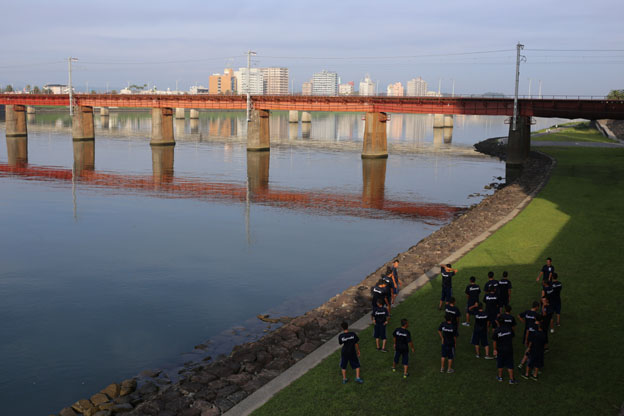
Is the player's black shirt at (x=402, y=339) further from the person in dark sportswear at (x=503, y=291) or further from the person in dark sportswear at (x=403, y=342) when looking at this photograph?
the person in dark sportswear at (x=503, y=291)

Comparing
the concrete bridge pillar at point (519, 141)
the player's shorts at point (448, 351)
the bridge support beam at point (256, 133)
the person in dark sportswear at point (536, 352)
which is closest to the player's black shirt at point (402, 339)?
the player's shorts at point (448, 351)

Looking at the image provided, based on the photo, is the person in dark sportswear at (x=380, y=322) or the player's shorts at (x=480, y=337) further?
the person in dark sportswear at (x=380, y=322)

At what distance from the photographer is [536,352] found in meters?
15.9

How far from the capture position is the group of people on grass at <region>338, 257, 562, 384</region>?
15977 millimetres

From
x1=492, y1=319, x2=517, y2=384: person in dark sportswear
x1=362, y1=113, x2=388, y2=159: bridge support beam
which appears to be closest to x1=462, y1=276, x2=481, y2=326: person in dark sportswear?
x1=492, y1=319, x2=517, y2=384: person in dark sportswear

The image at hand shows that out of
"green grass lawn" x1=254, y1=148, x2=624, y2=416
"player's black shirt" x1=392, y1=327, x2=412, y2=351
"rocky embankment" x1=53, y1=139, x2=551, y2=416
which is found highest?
"player's black shirt" x1=392, y1=327, x2=412, y2=351

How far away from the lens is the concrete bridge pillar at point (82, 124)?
4355 inches

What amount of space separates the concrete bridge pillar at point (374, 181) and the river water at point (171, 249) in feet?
0.67

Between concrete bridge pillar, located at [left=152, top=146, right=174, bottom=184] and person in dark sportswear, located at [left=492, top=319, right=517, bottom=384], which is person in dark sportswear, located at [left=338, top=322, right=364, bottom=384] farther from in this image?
concrete bridge pillar, located at [left=152, top=146, right=174, bottom=184]

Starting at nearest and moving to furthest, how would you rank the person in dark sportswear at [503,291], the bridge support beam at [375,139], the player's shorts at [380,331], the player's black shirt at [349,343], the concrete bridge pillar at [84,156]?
the player's black shirt at [349,343]
the player's shorts at [380,331]
the person in dark sportswear at [503,291]
the concrete bridge pillar at [84,156]
the bridge support beam at [375,139]

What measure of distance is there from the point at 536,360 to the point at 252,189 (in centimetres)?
4721

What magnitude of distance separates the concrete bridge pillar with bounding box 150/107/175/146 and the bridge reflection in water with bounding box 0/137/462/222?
18990mm

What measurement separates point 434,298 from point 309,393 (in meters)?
8.80

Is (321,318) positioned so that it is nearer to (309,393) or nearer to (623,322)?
(309,393)
